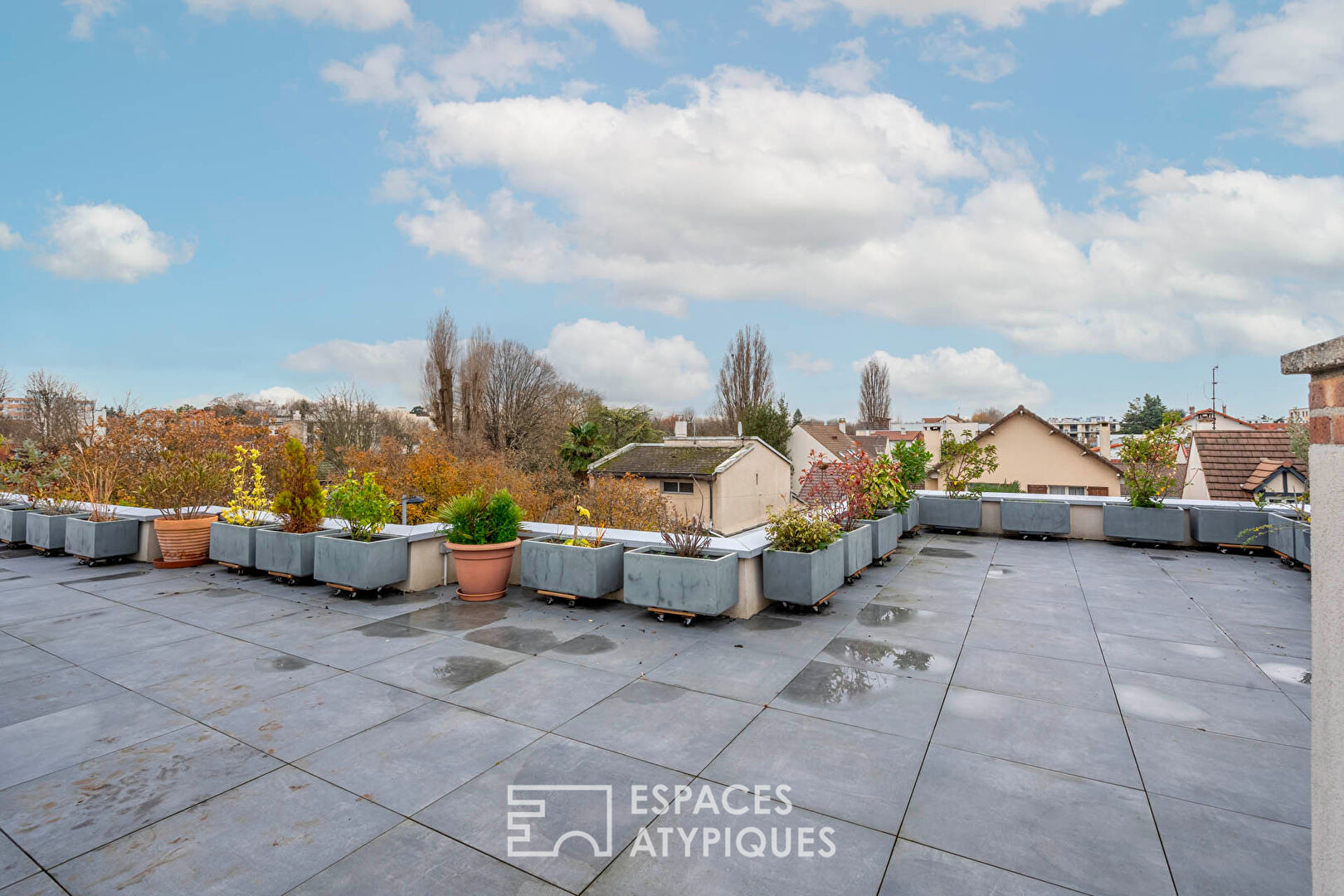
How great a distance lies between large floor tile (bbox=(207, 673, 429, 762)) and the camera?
11.9 feet

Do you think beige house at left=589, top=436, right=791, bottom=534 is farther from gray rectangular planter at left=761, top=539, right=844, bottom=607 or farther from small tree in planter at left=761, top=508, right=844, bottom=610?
gray rectangular planter at left=761, top=539, right=844, bottom=607

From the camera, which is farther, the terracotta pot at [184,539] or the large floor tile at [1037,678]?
the terracotta pot at [184,539]

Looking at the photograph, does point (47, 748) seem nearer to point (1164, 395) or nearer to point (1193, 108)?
point (1193, 108)

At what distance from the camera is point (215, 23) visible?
9695 mm

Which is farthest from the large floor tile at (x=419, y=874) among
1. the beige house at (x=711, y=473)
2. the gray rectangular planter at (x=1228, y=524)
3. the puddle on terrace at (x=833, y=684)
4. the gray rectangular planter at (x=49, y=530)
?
the beige house at (x=711, y=473)

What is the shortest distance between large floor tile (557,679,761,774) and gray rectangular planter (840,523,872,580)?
3601 millimetres

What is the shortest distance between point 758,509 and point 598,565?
26.0m

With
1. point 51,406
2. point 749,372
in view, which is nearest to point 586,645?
point 51,406

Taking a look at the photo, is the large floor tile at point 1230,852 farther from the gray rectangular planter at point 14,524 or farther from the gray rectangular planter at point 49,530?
the gray rectangular planter at point 14,524

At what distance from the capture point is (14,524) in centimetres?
1055

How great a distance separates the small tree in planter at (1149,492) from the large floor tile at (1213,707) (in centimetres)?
674

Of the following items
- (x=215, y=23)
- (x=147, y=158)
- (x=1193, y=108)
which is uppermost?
(x=215, y=23)

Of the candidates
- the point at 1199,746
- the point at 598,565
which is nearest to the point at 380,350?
the point at 598,565

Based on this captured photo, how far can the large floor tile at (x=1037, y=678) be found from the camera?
4.25 meters
